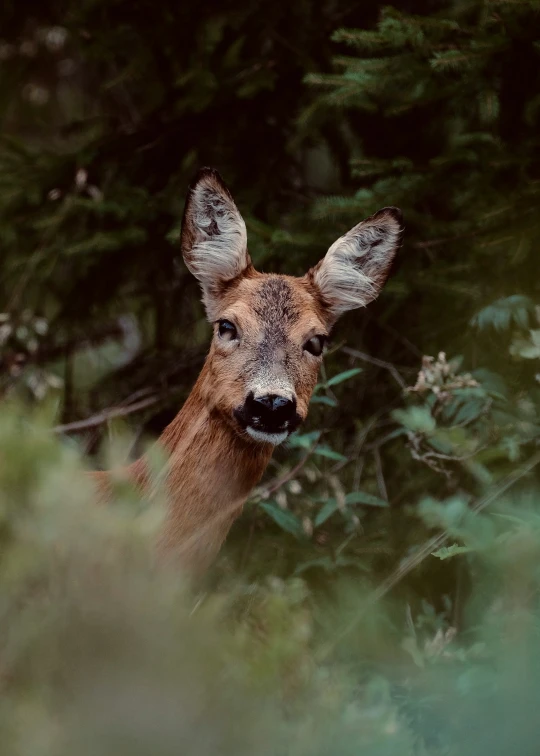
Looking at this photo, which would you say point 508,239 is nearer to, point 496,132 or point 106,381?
point 496,132

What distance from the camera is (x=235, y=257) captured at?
12.9ft

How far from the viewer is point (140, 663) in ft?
4.87

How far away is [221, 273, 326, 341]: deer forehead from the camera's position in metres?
3.72

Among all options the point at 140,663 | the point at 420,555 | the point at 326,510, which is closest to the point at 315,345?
the point at 326,510

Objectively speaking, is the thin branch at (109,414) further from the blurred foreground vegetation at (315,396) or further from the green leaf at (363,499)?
the green leaf at (363,499)

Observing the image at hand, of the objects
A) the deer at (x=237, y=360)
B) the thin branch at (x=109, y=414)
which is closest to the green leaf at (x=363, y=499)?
the deer at (x=237, y=360)

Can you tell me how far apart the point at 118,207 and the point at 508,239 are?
2028 millimetres

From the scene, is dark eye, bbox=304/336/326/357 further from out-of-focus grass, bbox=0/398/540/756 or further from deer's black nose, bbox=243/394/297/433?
out-of-focus grass, bbox=0/398/540/756

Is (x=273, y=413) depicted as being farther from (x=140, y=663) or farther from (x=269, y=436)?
(x=140, y=663)

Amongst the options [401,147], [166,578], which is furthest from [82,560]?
[401,147]

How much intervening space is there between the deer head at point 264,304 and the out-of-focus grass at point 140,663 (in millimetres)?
1640

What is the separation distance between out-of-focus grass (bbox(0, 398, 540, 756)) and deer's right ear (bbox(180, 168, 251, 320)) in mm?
2275

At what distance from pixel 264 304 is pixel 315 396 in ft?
2.30

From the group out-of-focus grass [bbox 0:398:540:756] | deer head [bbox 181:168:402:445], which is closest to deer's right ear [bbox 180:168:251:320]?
deer head [bbox 181:168:402:445]
